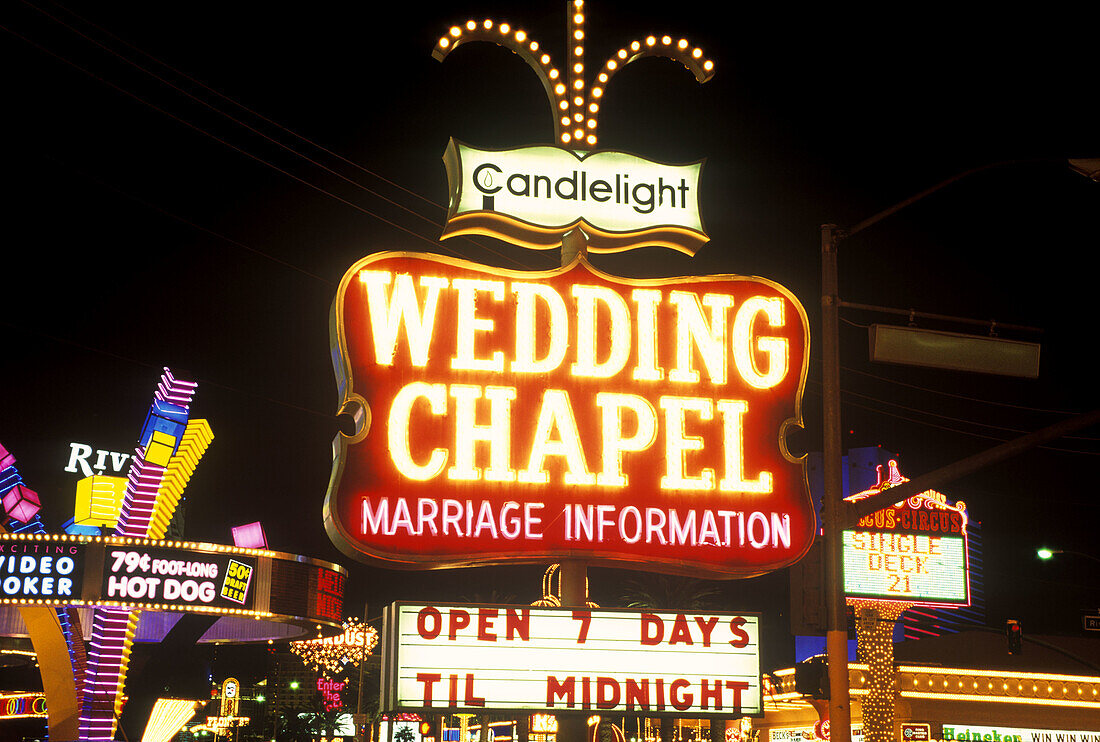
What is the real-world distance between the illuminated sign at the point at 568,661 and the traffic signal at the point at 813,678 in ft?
5.27

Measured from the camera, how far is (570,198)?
45.4ft

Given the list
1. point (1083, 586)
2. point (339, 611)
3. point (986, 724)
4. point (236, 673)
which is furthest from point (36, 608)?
point (236, 673)

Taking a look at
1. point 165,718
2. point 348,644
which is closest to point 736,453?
point 165,718

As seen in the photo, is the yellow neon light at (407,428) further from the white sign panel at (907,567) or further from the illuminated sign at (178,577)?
the white sign panel at (907,567)

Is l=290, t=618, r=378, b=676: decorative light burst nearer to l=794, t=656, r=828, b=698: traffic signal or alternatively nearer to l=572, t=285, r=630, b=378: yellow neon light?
l=794, t=656, r=828, b=698: traffic signal

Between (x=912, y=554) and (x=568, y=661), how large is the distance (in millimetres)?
24322

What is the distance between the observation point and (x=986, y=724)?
3152 centimetres

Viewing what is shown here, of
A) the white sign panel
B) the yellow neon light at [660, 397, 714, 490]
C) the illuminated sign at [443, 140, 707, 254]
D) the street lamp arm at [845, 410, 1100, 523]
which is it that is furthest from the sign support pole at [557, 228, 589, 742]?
the white sign panel

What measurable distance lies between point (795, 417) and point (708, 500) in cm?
146

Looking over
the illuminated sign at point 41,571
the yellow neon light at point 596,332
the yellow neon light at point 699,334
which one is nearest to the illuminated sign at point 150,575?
the illuminated sign at point 41,571

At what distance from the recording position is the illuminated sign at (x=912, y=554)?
32.8m

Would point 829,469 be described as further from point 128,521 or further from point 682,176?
point 128,521

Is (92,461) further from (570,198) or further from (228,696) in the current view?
(570,198)

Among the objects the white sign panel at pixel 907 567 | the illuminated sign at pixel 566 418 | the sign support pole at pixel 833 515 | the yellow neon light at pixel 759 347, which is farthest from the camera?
the white sign panel at pixel 907 567
